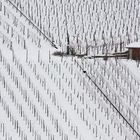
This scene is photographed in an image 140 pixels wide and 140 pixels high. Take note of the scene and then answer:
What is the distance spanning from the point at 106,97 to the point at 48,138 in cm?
507

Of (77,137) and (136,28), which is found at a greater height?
(136,28)

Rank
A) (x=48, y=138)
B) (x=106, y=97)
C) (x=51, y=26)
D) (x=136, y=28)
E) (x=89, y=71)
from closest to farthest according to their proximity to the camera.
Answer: (x=48, y=138) → (x=106, y=97) → (x=89, y=71) → (x=51, y=26) → (x=136, y=28)

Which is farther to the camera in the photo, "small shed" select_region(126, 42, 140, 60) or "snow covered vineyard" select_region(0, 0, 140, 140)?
"small shed" select_region(126, 42, 140, 60)

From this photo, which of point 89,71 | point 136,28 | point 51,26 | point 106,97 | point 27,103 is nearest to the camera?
point 27,103

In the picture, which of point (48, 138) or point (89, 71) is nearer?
point (48, 138)

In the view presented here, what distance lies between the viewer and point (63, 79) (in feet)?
75.8

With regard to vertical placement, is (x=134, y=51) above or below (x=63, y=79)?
above

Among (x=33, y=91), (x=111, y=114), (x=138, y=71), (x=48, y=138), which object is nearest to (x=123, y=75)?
(x=138, y=71)

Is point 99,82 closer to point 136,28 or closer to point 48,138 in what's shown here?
point 48,138

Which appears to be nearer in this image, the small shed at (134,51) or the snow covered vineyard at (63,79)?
the snow covered vineyard at (63,79)

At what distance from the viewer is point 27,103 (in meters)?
20.6

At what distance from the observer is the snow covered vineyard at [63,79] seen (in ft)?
64.5

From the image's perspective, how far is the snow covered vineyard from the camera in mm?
19656

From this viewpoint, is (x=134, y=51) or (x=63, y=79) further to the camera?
(x=134, y=51)
